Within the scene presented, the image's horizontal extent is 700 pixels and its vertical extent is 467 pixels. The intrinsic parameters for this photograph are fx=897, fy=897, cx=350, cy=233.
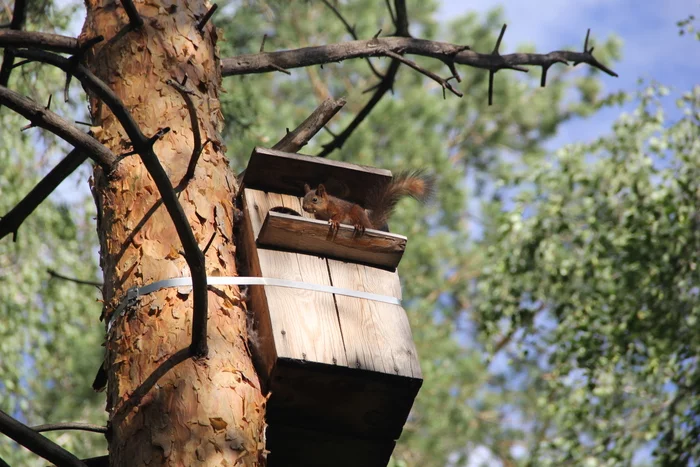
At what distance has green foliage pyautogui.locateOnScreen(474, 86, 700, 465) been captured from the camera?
5215mm

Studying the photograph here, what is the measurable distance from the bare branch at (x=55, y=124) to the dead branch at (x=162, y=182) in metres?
0.12

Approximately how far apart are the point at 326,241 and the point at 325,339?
34 cm

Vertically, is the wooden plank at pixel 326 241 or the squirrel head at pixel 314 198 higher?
the squirrel head at pixel 314 198

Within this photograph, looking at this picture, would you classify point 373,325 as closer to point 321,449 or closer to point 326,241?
point 326,241

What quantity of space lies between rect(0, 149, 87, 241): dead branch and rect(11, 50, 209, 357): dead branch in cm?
93

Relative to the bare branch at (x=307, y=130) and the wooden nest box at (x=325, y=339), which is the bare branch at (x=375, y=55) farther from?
the wooden nest box at (x=325, y=339)

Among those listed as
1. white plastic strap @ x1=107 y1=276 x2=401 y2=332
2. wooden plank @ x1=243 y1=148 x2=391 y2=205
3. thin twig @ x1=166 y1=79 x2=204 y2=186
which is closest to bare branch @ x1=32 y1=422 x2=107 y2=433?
white plastic strap @ x1=107 y1=276 x2=401 y2=332

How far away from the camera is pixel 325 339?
2.34 m

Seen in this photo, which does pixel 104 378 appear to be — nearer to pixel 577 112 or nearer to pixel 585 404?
pixel 585 404

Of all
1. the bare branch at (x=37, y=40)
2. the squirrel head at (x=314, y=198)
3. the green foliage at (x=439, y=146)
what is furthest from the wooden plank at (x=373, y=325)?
the green foliage at (x=439, y=146)

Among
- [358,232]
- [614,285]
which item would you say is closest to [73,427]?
[358,232]

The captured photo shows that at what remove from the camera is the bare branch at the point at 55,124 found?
2.03 metres

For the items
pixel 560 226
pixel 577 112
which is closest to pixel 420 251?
pixel 577 112

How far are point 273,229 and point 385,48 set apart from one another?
1.09 meters
